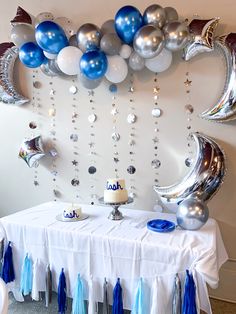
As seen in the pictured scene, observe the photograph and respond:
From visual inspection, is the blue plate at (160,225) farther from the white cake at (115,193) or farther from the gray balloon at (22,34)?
the gray balloon at (22,34)

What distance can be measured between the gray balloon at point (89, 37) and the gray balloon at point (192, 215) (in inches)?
46.2

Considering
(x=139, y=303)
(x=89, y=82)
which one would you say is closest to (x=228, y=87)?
(x=89, y=82)

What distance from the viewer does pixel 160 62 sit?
2.08 metres

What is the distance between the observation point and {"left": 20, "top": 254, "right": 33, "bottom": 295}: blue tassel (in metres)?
2.00

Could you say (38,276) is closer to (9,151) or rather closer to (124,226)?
(124,226)

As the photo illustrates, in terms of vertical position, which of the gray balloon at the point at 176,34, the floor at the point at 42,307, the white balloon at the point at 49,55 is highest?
the gray balloon at the point at 176,34

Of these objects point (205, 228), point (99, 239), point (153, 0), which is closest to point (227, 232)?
point (205, 228)

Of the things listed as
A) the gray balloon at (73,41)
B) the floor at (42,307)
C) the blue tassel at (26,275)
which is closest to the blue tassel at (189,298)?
the floor at (42,307)

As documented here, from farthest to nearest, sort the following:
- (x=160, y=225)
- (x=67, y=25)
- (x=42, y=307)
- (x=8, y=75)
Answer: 1. (x=8, y=75)
2. (x=67, y=25)
3. (x=42, y=307)
4. (x=160, y=225)

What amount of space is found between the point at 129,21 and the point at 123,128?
2.58ft

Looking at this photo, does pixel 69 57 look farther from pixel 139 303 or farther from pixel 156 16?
pixel 139 303

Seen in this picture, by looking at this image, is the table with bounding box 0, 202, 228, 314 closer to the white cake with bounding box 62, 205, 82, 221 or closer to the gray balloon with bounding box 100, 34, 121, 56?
the white cake with bounding box 62, 205, 82, 221

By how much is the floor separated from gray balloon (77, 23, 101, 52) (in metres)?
1.76

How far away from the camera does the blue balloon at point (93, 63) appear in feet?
6.42
